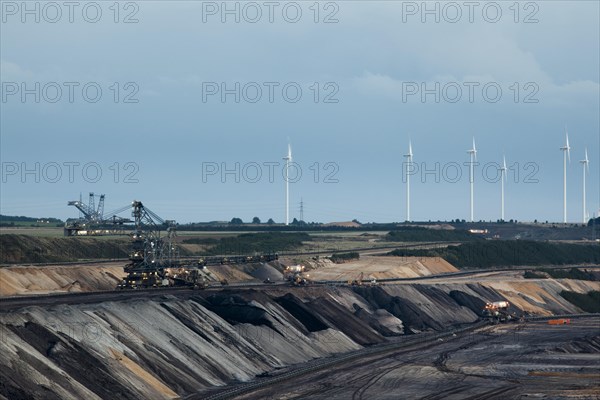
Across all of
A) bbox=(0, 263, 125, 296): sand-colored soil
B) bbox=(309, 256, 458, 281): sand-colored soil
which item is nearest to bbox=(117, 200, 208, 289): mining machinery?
bbox=(0, 263, 125, 296): sand-colored soil

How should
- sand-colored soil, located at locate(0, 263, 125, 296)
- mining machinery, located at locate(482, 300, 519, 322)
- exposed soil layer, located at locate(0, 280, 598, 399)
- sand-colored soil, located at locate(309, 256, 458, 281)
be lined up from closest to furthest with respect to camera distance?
exposed soil layer, located at locate(0, 280, 598, 399), sand-colored soil, located at locate(0, 263, 125, 296), mining machinery, located at locate(482, 300, 519, 322), sand-colored soil, located at locate(309, 256, 458, 281)

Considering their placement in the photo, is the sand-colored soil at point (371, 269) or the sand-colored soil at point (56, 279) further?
the sand-colored soil at point (371, 269)

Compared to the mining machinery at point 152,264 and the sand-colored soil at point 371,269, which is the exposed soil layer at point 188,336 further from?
the sand-colored soil at point 371,269

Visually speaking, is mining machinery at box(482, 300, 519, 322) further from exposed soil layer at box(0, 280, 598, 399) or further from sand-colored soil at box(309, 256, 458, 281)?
sand-colored soil at box(309, 256, 458, 281)

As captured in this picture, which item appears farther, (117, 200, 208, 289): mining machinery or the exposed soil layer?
(117, 200, 208, 289): mining machinery

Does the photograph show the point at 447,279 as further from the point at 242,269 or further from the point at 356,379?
the point at 356,379

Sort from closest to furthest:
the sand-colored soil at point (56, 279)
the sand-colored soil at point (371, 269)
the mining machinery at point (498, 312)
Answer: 1. the sand-colored soil at point (56, 279)
2. the mining machinery at point (498, 312)
3. the sand-colored soil at point (371, 269)

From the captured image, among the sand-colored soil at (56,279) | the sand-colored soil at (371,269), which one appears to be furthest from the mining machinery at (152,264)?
the sand-colored soil at (371,269)

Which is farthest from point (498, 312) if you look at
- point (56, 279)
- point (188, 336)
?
point (188, 336)

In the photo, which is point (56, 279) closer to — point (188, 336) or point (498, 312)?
point (188, 336)

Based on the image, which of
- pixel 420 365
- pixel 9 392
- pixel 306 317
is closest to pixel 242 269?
pixel 306 317

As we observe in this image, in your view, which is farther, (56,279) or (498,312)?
(498,312)

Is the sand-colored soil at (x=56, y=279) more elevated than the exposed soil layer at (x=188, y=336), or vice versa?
the sand-colored soil at (x=56, y=279)
